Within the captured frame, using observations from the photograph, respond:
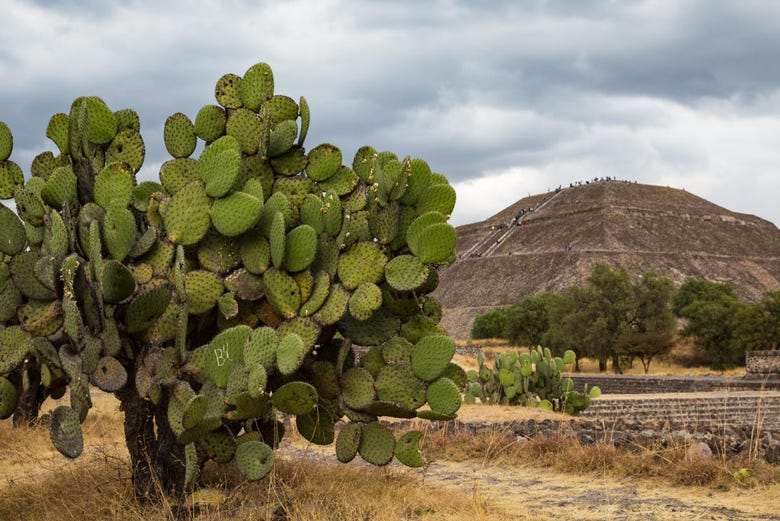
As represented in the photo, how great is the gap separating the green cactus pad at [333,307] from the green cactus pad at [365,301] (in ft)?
0.21

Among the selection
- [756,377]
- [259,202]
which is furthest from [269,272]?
[756,377]

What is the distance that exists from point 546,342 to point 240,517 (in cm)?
4890

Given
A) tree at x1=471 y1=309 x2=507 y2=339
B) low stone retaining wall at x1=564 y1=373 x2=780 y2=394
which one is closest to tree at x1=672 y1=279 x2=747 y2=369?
low stone retaining wall at x1=564 y1=373 x2=780 y2=394

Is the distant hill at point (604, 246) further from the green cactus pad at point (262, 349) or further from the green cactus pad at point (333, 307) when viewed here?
the green cactus pad at point (262, 349)

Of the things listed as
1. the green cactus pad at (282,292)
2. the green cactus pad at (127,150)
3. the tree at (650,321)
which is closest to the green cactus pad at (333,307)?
the green cactus pad at (282,292)

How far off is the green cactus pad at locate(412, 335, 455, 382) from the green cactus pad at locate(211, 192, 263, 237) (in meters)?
1.69

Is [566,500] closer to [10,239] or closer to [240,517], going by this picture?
[240,517]

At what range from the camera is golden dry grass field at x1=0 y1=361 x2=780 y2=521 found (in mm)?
6023

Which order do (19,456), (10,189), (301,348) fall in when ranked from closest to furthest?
(301,348)
(10,189)
(19,456)

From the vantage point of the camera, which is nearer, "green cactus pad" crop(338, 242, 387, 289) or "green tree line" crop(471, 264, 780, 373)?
"green cactus pad" crop(338, 242, 387, 289)

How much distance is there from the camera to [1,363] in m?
5.90

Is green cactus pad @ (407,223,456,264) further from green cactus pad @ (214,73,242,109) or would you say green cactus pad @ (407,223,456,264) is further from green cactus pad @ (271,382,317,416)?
green cactus pad @ (214,73,242,109)

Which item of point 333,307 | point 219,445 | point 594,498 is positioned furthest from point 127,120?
point 594,498

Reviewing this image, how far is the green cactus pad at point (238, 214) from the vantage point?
573 cm
